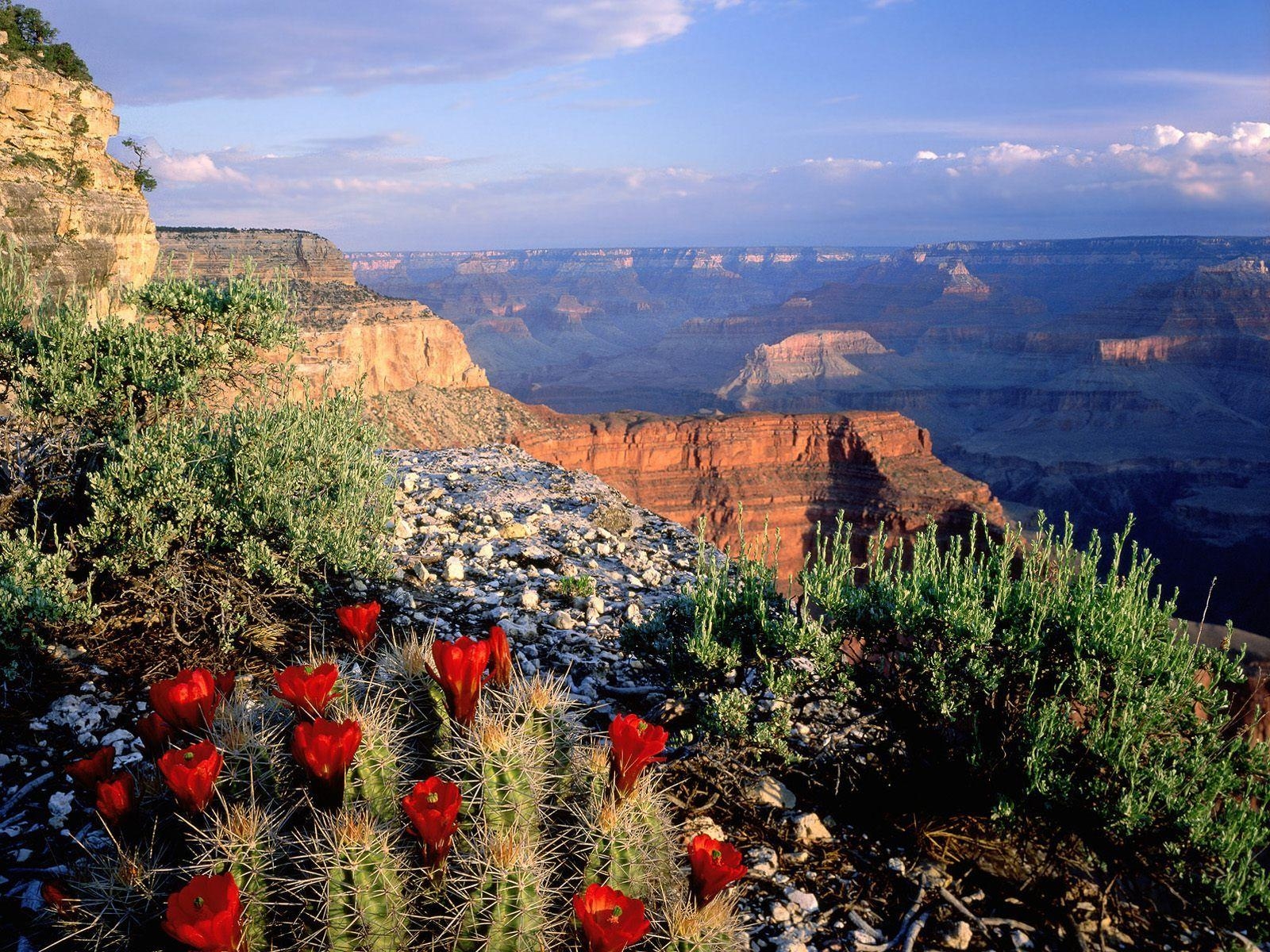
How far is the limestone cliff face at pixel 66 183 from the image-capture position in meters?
15.9

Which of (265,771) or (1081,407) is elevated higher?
→ (265,771)

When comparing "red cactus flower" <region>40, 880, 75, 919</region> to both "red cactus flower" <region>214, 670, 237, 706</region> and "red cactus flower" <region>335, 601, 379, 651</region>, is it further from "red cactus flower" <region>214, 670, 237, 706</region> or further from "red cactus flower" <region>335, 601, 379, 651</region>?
"red cactus flower" <region>335, 601, 379, 651</region>

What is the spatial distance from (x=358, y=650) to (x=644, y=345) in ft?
595

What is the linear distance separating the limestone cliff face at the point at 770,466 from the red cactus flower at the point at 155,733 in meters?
40.7

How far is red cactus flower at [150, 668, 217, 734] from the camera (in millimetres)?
2338

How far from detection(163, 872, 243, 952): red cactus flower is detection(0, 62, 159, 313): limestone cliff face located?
55.1 feet

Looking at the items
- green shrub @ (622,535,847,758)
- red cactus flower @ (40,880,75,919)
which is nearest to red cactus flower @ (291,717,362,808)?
red cactus flower @ (40,880,75,919)

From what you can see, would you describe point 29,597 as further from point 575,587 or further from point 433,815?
point 575,587

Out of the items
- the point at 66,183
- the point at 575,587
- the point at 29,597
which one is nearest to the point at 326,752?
the point at 29,597

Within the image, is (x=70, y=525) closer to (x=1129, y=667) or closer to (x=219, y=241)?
(x=1129, y=667)

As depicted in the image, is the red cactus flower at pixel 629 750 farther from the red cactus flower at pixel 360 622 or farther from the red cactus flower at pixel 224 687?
the red cactus flower at pixel 224 687

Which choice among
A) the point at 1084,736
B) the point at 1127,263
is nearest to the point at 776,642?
the point at 1084,736

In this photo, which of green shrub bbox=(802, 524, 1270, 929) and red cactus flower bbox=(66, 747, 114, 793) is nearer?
red cactus flower bbox=(66, 747, 114, 793)

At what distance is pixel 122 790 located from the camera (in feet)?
6.78
